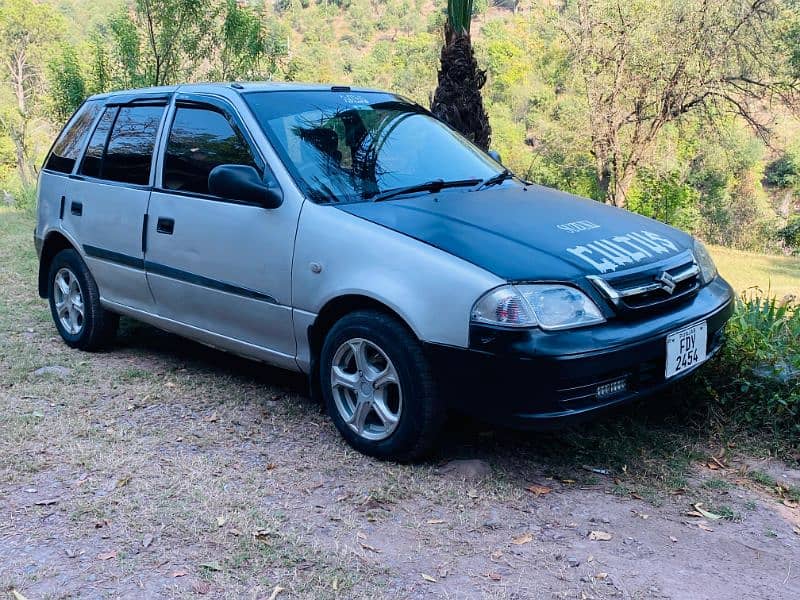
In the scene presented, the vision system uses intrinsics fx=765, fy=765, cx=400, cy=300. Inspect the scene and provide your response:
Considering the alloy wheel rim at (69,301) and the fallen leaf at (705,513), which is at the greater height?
the alloy wheel rim at (69,301)

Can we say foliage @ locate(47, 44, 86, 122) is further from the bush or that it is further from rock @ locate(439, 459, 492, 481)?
the bush

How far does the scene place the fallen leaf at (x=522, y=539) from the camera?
2.93 metres

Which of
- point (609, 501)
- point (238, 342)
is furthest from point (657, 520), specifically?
point (238, 342)

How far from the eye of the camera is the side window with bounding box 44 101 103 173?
17.2ft

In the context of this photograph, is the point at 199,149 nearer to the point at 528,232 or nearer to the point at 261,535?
the point at 528,232

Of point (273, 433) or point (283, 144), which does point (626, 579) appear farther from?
point (283, 144)

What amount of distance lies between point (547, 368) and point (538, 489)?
0.68 m

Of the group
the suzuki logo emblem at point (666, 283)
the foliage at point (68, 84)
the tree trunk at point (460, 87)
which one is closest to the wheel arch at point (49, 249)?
the suzuki logo emblem at point (666, 283)

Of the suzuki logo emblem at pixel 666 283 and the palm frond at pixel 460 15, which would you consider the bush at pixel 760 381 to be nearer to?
the suzuki logo emblem at pixel 666 283

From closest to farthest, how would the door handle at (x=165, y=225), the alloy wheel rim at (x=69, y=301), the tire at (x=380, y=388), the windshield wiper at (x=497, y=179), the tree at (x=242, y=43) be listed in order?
the tire at (x=380, y=388)
the windshield wiper at (x=497, y=179)
the door handle at (x=165, y=225)
the alloy wheel rim at (x=69, y=301)
the tree at (x=242, y=43)

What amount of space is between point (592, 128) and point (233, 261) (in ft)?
73.7

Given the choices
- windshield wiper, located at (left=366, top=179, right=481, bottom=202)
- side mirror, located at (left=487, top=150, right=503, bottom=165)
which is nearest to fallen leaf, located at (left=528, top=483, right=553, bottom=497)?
windshield wiper, located at (left=366, top=179, right=481, bottom=202)

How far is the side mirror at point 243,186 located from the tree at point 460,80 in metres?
5.25

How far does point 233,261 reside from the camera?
13.0ft
